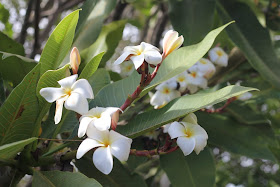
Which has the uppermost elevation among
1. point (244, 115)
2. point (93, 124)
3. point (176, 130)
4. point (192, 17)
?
point (93, 124)

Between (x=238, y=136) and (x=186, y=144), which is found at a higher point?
(x=186, y=144)

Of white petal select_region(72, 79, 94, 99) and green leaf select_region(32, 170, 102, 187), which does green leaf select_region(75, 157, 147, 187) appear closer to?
green leaf select_region(32, 170, 102, 187)

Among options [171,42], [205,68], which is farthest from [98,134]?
[205,68]

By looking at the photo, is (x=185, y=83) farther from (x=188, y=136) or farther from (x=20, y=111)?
(x=20, y=111)

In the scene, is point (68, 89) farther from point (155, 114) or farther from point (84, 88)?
point (155, 114)

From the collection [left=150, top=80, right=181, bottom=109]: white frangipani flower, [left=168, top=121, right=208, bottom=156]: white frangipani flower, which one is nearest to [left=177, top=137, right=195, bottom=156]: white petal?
[left=168, top=121, right=208, bottom=156]: white frangipani flower

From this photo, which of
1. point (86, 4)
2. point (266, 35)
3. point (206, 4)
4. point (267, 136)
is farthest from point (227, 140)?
point (86, 4)

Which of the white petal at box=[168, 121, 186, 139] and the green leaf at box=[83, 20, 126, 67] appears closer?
the white petal at box=[168, 121, 186, 139]
